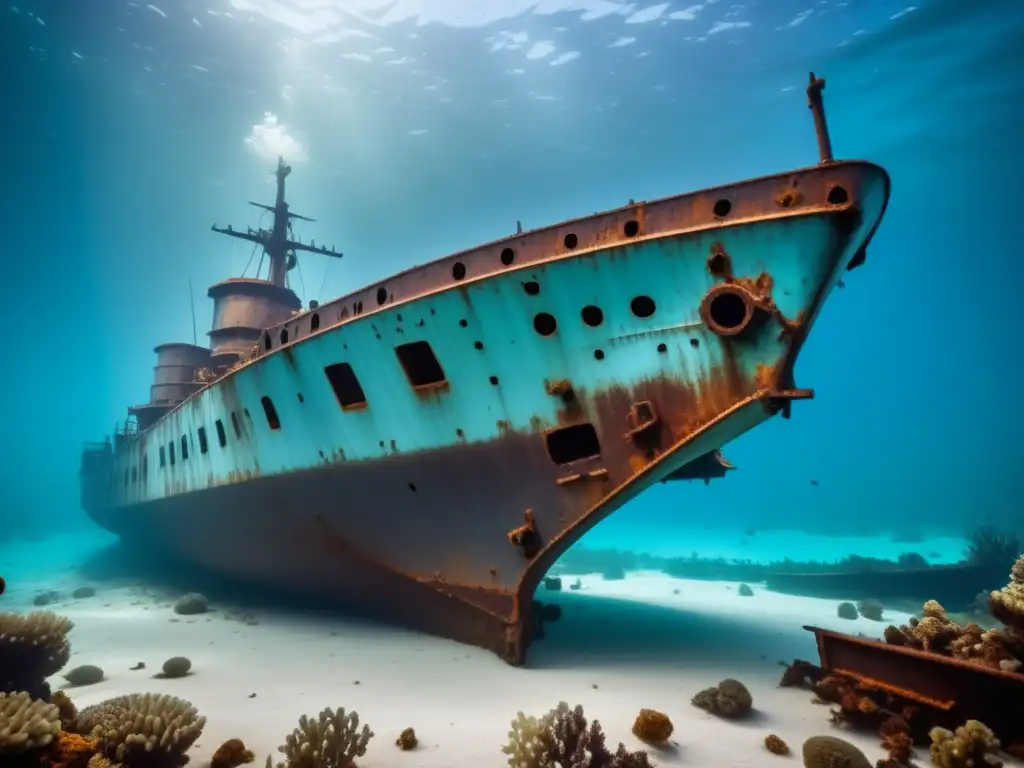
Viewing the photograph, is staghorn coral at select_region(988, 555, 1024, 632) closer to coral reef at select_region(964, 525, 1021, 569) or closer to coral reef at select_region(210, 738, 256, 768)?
coral reef at select_region(210, 738, 256, 768)

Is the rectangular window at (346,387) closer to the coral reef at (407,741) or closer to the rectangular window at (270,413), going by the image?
the rectangular window at (270,413)

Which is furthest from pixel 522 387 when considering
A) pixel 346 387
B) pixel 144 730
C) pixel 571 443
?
pixel 144 730

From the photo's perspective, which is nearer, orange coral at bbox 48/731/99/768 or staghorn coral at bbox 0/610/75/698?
orange coral at bbox 48/731/99/768

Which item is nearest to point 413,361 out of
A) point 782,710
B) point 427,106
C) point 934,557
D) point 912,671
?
point 782,710

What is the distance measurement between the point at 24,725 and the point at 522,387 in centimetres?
500

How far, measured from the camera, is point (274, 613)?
9719 mm

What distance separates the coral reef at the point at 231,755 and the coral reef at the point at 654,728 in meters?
3.33

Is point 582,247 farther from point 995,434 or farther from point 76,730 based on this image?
point 995,434

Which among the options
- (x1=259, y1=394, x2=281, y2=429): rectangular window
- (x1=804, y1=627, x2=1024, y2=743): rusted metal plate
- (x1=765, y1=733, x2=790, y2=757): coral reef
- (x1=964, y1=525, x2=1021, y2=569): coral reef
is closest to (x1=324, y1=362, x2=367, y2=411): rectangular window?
(x1=259, y1=394, x2=281, y2=429): rectangular window

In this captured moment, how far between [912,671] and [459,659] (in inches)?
196

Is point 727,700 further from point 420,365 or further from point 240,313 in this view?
point 240,313

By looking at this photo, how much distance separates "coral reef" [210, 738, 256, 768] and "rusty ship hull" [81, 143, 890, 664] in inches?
124

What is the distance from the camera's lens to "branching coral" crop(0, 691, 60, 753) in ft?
10.1

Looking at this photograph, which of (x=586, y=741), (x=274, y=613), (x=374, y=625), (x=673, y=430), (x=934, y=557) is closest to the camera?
(x=586, y=741)
